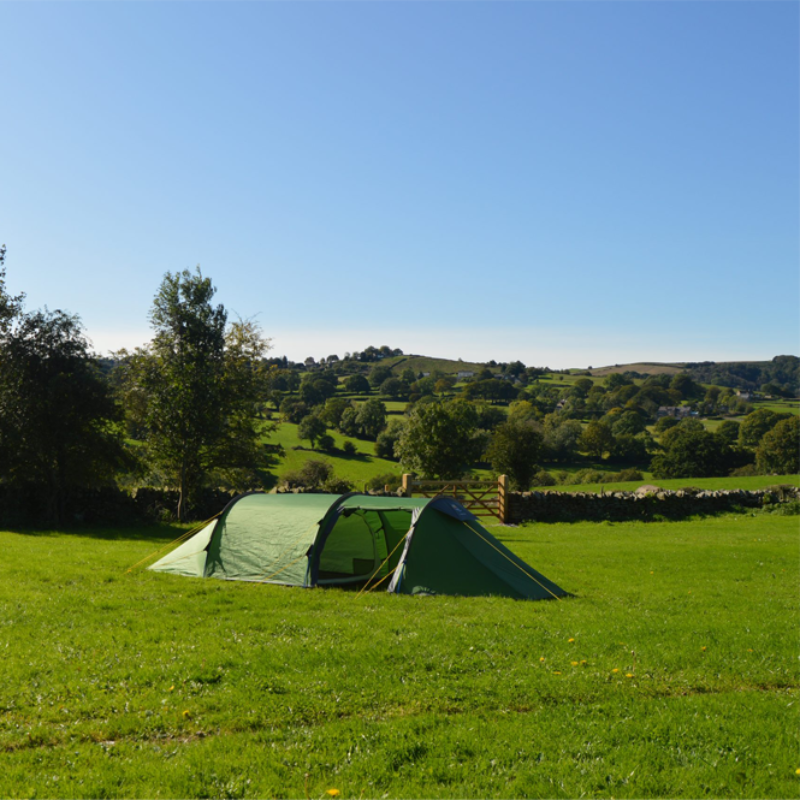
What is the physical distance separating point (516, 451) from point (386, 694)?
3179 cm

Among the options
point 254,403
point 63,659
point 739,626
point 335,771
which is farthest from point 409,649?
point 254,403

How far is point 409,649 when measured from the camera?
8.07 m

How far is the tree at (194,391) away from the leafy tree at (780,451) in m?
51.2

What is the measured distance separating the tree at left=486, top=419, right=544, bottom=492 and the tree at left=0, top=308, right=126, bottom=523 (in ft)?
69.7

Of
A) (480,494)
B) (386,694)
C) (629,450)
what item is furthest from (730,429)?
(386,694)

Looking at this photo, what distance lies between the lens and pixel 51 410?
77.1 ft

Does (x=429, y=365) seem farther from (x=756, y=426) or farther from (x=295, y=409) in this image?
(x=756, y=426)

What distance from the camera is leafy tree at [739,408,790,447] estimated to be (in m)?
76.0

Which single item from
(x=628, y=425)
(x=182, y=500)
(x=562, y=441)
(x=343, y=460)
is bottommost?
(x=343, y=460)

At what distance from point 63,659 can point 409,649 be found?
4074 mm

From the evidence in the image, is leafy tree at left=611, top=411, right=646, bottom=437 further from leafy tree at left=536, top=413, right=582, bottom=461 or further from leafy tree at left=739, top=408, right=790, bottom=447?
leafy tree at left=739, top=408, right=790, bottom=447

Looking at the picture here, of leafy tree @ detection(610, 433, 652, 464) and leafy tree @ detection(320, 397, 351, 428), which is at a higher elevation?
leafy tree @ detection(320, 397, 351, 428)

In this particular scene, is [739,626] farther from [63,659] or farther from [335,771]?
[63,659]

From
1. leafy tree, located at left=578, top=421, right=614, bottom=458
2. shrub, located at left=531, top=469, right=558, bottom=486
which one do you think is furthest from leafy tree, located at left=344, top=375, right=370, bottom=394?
shrub, located at left=531, top=469, right=558, bottom=486
